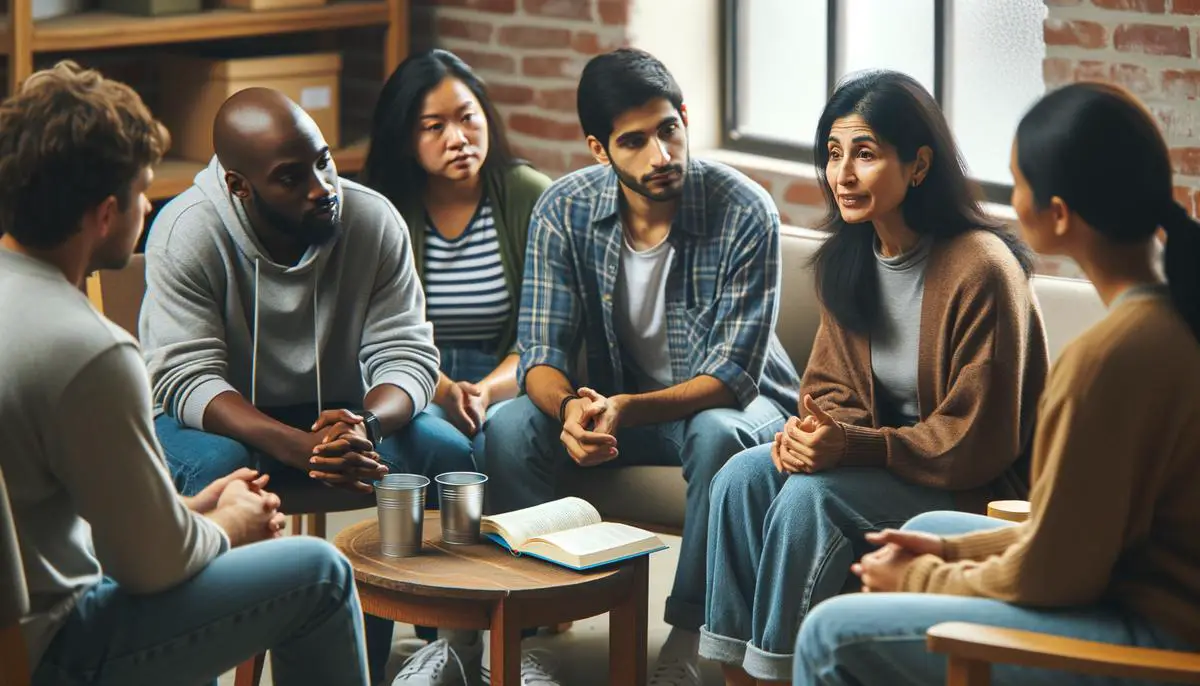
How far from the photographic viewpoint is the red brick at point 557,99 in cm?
421

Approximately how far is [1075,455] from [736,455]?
3.20 ft

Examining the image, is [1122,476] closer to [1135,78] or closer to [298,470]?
[298,470]

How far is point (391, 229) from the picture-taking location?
3.01m

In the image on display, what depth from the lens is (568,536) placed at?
2518mm

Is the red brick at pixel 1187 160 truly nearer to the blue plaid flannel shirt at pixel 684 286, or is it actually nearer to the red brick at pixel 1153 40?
the red brick at pixel 1153 40

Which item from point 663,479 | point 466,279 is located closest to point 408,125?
point 466,279

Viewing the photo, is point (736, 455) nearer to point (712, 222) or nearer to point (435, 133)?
point (712, 222)

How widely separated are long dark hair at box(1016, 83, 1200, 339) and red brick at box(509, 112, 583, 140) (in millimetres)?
2416

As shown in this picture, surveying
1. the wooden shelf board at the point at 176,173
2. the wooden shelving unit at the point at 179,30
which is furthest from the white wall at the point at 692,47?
the wooden shelf board at the point at 176,173

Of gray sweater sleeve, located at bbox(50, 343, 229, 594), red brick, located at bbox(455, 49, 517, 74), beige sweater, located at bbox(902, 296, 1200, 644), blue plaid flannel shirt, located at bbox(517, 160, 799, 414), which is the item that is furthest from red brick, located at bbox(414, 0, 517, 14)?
beige sweater, located at bbox(902, 296, 1200, 644)

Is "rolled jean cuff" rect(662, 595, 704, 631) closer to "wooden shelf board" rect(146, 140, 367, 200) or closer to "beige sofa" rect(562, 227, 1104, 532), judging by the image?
"beige sofa" rect(562, 227, 1104, 532)

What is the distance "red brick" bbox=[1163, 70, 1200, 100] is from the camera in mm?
3145

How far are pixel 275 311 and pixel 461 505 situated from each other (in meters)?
0.62

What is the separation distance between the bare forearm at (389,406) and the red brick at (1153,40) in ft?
5.42
